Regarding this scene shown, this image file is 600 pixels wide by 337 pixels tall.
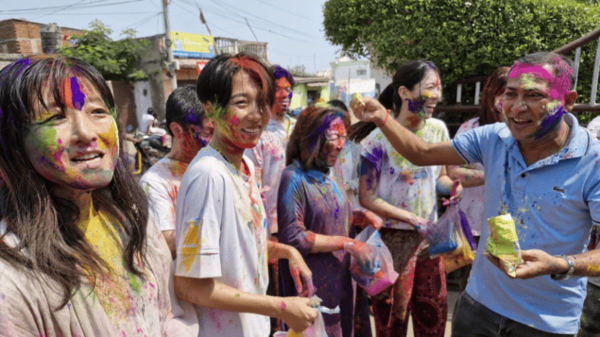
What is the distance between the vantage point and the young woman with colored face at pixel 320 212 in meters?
2.38

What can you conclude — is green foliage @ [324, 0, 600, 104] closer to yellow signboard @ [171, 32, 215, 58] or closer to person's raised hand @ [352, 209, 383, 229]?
person's raised hand @ [352, 209, 383, 229]

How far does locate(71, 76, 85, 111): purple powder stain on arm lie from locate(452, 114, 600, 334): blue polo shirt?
188 centimetres

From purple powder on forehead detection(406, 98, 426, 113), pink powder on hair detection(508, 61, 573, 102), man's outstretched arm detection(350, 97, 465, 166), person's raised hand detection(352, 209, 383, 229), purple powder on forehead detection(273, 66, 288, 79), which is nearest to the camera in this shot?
pink powder on hair detection(508, 61, 573, 102)

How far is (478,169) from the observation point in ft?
10.9

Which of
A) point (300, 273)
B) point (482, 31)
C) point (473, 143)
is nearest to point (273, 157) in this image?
point (300, 273)

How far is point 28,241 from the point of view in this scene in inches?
39.6

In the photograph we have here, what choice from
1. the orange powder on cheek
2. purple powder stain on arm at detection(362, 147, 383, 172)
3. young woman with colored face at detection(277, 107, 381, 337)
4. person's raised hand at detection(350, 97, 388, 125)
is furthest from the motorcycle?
the orange powder on cheek

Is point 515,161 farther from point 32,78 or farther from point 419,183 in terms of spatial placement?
point 32,78

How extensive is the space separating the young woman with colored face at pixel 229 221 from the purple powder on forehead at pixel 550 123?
1.28 meters

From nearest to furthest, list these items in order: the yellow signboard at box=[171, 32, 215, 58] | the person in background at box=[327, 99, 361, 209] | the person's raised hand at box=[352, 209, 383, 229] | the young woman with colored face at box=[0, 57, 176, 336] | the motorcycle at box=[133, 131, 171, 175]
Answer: the young woman with colored face at box=[0, 57, 176, 336] < the person's raised hand at box=[352, 209, 383, 229] < the person in background at box=[327, 99, 361, 209] < the motorcycle at box=[133, 131, 171, 175] < the yellow signboard at box=[171, 32, 215, 58]

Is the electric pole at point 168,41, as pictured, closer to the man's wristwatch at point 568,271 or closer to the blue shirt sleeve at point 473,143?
the blue shirt sleeve at point 473,143

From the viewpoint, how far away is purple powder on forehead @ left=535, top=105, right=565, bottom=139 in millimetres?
1947

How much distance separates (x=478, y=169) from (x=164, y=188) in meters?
2.40

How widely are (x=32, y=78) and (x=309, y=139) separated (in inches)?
67.2
